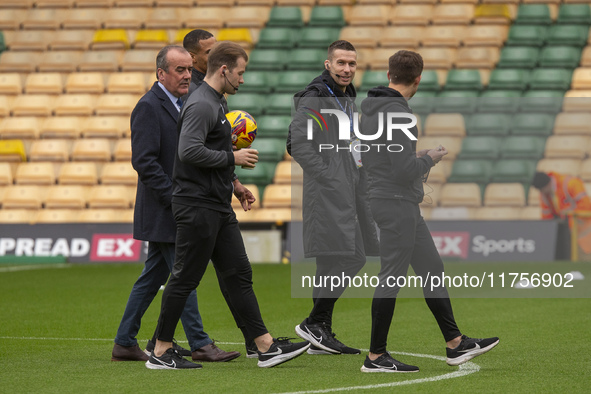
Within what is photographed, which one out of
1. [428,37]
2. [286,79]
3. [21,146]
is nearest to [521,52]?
[428,37]

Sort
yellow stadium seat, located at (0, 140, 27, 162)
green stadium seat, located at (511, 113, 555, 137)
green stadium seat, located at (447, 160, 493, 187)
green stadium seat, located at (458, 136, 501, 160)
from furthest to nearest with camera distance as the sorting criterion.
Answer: yellow stadium seat, located at (0, 140, 27, 162) → green stadium seat, located at (511, 113, 555, 137) → green stadium seat, located at (458, 136, 501, 160) → green stadium seat, located at (447, 160, 493, 187)

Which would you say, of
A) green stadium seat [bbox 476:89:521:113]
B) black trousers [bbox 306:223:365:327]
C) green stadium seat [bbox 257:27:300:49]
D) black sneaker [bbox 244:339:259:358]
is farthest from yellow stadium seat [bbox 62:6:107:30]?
black sneaker [bbox 244:339:259:358]

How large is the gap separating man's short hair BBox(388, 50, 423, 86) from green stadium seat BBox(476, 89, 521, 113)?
37.5ft

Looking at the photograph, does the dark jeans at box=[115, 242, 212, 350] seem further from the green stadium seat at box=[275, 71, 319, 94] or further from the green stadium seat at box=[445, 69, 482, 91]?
the green stadium seat at box=[445, 69, 482, 91]

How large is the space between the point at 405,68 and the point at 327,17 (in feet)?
48.2

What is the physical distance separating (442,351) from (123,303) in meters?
4.36

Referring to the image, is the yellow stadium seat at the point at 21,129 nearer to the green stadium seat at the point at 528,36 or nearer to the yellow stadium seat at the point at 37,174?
the yellow stadium seat at the point at 37,174

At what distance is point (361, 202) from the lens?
6.70 meters

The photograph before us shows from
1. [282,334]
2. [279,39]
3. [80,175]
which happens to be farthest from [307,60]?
[282,334]

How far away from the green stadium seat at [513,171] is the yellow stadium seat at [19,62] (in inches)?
399

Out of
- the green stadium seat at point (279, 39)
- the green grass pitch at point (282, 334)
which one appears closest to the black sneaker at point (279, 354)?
the green grass pitch at point (282, 334)

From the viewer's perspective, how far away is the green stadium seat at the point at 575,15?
62.2ft

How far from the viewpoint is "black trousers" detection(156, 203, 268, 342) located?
5.76 meters

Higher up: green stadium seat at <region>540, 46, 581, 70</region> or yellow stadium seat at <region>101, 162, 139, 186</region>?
green stadium seat at <region>540, 46, 581, 70</region>
